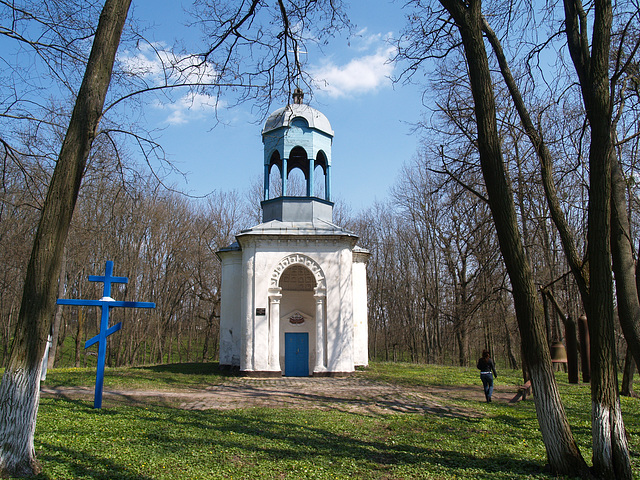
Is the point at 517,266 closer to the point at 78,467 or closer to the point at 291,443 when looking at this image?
the point at 291,443

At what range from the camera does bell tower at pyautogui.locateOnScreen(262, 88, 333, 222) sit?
18703mm

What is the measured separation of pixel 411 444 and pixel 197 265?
2813 cm

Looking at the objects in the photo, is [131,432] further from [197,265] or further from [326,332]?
[197,265]

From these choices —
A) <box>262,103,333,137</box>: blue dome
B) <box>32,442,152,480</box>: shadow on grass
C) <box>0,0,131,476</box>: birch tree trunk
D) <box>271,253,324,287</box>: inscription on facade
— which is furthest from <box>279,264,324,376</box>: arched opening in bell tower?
<box>0,0,131,476</box>: birch tree trunk

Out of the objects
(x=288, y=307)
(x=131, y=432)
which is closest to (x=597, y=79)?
(x=131, y=432)

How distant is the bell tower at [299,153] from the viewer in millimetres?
18703

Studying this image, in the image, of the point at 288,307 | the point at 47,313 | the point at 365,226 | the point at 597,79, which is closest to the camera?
the point at 47,313

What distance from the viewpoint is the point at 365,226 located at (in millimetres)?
38406

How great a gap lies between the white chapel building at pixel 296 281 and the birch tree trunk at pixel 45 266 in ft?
31.8

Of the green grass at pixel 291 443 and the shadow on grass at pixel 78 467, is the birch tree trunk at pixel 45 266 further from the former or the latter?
the green grass at pixel 291 443

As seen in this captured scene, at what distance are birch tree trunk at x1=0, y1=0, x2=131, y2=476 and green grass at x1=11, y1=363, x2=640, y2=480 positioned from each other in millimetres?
516

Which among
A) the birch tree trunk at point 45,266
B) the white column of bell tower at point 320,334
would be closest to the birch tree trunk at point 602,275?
the birch tree trunk at point 45,266

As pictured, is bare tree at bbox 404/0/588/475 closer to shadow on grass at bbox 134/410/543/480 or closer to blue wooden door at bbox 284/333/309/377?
shadow on grass at bbox 134/410/543/480

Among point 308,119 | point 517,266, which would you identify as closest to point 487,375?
point 517,266
